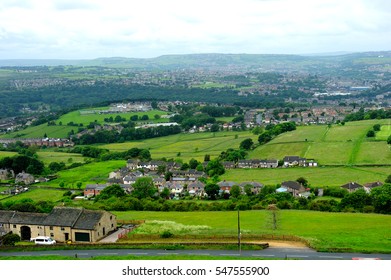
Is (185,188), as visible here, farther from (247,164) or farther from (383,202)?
(383,202)

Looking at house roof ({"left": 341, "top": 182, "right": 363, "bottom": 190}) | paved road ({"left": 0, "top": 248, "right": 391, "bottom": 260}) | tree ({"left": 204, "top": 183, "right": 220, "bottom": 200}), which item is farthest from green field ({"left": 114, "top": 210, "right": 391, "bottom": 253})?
house roof ({"left": 341, "top": 182, "right": 363, "bottom": 190})

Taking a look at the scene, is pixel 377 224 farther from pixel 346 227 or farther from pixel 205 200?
pixel 205 200

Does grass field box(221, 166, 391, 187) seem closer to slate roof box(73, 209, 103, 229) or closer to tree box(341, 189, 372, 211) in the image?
tree box(341, 189, 372, 211)

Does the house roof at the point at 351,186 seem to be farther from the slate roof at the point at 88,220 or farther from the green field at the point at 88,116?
the green field at the point at 88,116

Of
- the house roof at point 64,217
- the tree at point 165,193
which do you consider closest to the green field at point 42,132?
the tree at point 165,193

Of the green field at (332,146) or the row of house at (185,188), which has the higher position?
the green field at (332,146)

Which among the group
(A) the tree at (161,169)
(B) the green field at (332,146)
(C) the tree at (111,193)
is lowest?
(A) the tree at (161,169)

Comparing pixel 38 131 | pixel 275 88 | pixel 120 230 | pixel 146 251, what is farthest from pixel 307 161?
pixel 275 88
